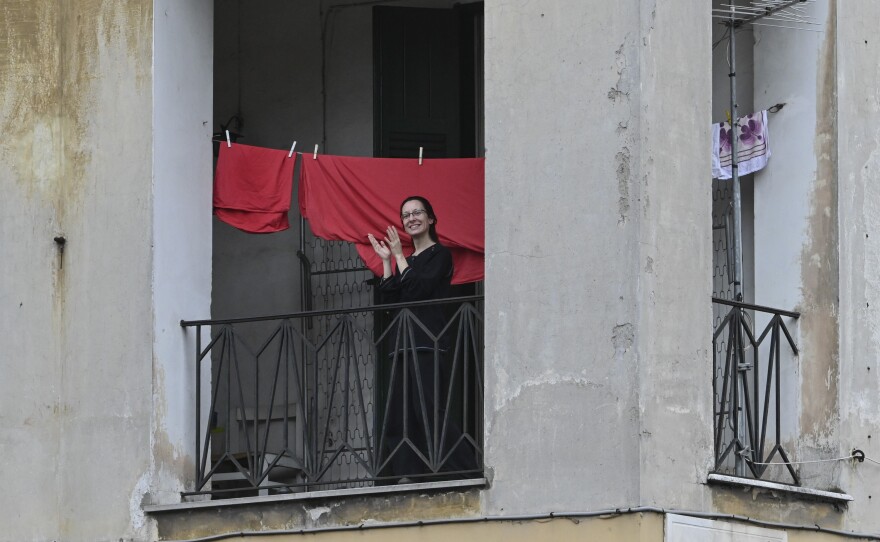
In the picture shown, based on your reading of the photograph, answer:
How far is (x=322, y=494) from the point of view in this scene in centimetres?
1126

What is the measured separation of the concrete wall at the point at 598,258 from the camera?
10711mm

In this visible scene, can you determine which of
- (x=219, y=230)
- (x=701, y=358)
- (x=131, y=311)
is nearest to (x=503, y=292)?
(x=701, y=358)

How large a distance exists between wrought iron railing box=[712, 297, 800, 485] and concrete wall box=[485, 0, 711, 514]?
1.57 ft

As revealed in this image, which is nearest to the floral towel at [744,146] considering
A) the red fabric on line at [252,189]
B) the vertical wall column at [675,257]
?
the vertical wall column at [675,257]

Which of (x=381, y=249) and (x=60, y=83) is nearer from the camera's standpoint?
(x=60, y=83)

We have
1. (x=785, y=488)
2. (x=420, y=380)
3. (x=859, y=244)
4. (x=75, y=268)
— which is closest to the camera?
(x=785, y=488)

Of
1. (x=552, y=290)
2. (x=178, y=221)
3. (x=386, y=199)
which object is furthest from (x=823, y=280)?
(x=178, y=221)

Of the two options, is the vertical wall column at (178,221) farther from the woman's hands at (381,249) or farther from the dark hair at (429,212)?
the dark hair at (429,212)

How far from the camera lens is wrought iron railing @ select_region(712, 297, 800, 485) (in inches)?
450

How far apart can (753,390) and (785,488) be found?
868 mm

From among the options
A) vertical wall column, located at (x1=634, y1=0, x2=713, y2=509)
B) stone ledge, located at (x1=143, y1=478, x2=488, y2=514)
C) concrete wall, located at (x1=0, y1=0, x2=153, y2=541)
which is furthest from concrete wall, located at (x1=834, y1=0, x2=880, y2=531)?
concrete wall, located at (x1=0, y1=0, x2=153, y2=541)

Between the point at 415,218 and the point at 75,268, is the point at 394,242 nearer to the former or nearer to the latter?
the point at 415,218

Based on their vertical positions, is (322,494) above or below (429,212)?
below

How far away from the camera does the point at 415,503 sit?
1108 cm
